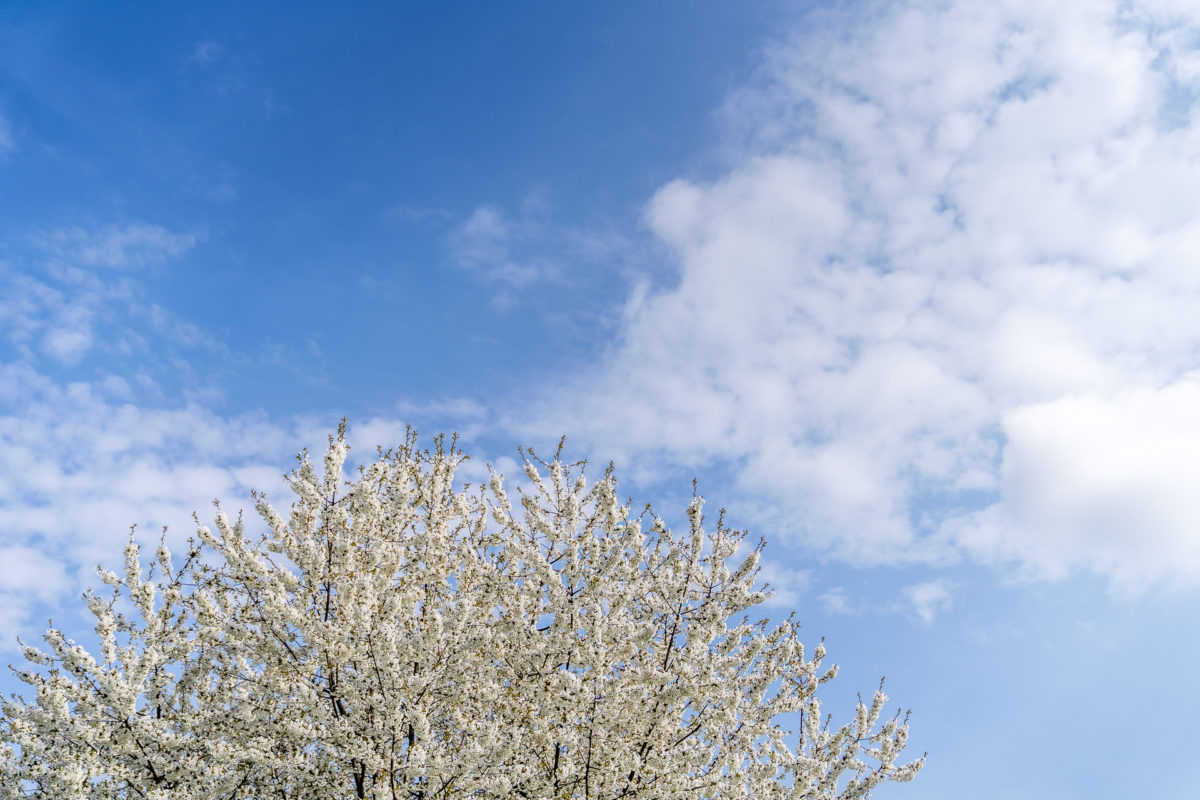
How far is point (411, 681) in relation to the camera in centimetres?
909

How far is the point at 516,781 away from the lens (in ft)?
31.6

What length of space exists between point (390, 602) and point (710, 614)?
15.1 feet

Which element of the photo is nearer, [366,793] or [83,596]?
[366,793]

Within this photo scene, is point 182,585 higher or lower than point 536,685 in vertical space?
higher

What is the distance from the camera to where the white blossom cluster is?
30.6 feet

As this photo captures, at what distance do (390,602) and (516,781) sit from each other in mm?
2997

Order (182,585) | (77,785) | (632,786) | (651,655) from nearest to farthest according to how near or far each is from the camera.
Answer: (77,785) → (632,786) → (182,585) → (651,655)

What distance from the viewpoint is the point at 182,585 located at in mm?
10672

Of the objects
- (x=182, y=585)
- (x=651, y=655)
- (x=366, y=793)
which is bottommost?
(x=366, y=793)

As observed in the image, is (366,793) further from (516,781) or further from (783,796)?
(783,796)

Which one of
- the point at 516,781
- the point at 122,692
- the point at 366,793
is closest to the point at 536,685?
the point at 516,781

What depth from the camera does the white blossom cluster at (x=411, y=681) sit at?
9328 millimetres

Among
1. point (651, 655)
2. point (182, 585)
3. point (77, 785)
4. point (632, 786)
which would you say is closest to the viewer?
point (77, 785)

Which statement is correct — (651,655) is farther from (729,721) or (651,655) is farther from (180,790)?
(180,790)
